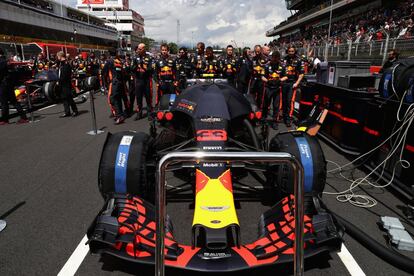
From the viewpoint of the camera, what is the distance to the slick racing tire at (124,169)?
10.4 ft

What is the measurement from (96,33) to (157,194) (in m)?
68.2

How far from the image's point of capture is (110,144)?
3.33 m

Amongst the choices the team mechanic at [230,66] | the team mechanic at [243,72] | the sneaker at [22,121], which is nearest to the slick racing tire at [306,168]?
the team mechanic at [230,66]

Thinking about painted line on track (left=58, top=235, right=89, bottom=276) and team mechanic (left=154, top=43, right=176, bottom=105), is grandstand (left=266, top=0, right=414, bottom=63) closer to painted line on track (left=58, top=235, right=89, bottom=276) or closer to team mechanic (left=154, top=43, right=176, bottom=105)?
team mechanic (left=154, top=43, right=176, bottom=105)

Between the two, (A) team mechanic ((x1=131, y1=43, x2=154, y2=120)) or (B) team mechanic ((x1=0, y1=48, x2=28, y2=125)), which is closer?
(B) team mechanic ((x1=0, y1=48, x2=28, y2=125))

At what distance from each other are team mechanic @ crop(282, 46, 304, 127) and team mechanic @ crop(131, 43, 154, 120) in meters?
3.63

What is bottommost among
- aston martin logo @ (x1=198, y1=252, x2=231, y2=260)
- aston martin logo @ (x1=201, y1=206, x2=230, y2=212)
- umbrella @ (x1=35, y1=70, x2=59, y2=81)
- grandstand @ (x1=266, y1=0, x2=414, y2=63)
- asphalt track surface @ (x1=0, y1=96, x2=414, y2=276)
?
asphalt track surface @ (x1=0, y1=96, x2=414, y2=276)

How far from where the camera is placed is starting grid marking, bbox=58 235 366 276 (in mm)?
2699

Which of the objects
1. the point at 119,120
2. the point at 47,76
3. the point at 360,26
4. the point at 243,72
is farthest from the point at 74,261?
the point at 360,26

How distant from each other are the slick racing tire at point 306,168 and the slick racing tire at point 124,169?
4.37ft

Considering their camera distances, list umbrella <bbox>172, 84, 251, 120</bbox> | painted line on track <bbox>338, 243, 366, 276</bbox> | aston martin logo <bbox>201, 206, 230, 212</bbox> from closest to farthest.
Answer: aston martin logo <bbox>201, 206, 230, 212</bbox> < painted line on track <bbox>338, 243, 366, 276</bbox> < umbrella <bbox>172, 84, 251, 120</bbox>

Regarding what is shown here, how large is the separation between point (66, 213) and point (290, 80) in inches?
241

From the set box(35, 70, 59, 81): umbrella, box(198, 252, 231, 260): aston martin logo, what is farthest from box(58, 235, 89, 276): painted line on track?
box(35, 70, 59, 81): umbrella

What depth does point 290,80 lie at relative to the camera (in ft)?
26.5
